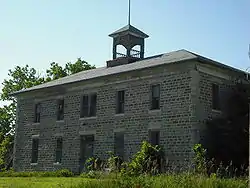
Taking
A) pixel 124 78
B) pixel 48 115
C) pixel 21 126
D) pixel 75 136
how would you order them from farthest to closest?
pixel 21 126 < pixel 48 115 < pixel 75 136 < pixel 124 78

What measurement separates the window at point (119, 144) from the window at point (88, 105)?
296cm

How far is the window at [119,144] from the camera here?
1098 inches

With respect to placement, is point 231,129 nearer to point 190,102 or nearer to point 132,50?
point 190,102

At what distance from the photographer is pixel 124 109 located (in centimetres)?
2823

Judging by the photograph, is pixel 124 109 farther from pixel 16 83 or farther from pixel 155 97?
pixel 16 83

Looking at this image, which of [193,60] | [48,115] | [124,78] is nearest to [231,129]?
[193,60]

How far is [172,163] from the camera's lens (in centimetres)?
2480

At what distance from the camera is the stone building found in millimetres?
25062

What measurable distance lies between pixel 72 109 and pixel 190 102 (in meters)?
10.3

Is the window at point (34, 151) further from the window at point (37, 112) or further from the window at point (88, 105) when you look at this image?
the window at point (88, 105)

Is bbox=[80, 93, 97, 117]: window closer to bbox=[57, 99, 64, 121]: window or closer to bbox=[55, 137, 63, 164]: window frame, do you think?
bbox=[57, 99, 64, 121]: window

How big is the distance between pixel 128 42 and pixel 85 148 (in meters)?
9.08

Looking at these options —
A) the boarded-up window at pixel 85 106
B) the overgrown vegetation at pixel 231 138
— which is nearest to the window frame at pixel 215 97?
the overgrown vegetation at pixel 231 138

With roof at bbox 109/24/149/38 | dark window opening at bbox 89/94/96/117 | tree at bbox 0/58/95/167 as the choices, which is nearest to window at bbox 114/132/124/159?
dark window opening at bbox 89/94/96/117
